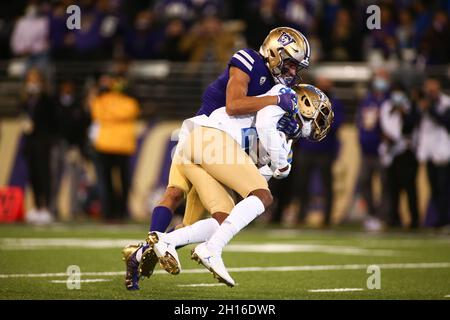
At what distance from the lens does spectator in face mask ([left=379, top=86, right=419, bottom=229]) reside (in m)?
14.6

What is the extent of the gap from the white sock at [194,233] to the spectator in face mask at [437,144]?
7.88 m

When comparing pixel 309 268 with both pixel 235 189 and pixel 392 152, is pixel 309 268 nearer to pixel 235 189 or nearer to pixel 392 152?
pixel 235 189

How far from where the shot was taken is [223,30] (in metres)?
17.0

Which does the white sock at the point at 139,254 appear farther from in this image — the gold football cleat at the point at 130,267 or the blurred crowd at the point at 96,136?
the blurred crowd at the point at 96,136

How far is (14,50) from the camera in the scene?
59.4 ft

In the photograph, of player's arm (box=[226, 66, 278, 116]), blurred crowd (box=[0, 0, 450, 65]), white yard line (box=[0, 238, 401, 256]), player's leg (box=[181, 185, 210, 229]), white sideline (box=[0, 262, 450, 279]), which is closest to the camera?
player's arm (box=[226, 66, 278, 116])

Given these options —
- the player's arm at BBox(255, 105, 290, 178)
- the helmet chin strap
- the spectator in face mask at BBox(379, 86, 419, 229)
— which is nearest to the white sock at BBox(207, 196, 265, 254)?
the player's arm at BBox(255, 105, 290, 178)

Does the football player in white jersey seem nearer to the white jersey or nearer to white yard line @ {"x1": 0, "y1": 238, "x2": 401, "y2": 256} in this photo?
the white jersey

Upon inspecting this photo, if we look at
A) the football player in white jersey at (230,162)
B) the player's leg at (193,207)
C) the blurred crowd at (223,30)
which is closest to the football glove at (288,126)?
the football player in white jersey at (230,162)

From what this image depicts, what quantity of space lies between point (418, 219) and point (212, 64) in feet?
13.2

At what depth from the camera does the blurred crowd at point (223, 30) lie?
16.2 metres

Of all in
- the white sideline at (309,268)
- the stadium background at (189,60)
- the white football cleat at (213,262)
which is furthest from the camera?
the stadium background at (189,60)

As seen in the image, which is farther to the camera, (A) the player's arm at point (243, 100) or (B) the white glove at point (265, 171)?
(B) the white glove at point (265, 171)

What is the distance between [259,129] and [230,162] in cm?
29
